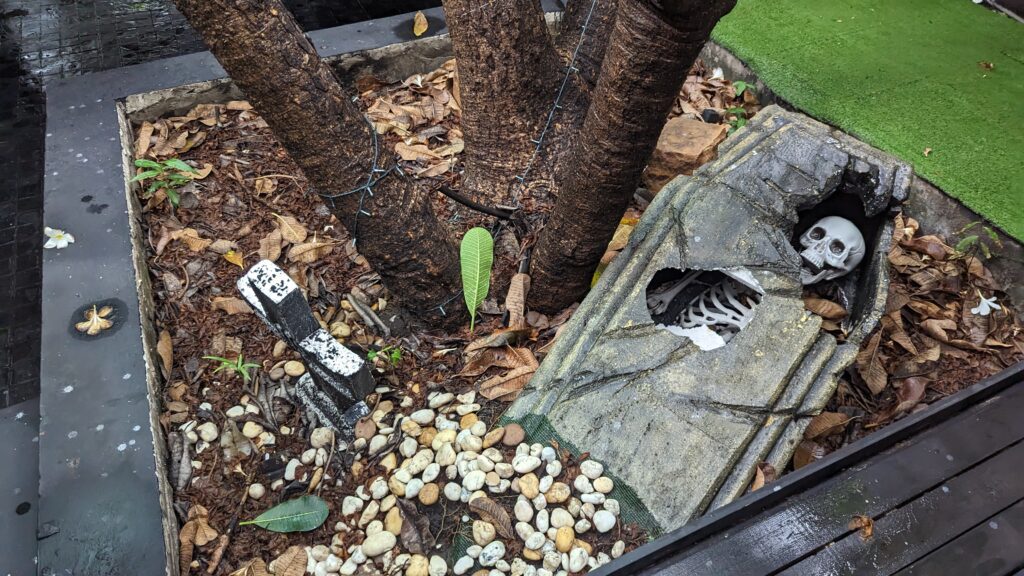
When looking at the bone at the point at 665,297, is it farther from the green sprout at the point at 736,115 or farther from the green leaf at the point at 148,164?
the green leaf at the point at 148,164

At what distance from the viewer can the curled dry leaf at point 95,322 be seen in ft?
8.00

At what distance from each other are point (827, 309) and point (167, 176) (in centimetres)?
298

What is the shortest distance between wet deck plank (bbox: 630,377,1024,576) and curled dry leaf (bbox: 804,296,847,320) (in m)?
0.59

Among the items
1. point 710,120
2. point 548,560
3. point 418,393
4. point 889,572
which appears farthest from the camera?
point 710,120

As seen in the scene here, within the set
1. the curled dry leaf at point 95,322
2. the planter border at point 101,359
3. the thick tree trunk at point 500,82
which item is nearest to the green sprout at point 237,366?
the planter border at point 101,359

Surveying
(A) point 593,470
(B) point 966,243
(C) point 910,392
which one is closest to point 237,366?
(A) point 593,470

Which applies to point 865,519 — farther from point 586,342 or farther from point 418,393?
point 418,393

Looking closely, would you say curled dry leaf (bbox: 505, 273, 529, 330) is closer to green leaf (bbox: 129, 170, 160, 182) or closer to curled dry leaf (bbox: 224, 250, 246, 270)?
curled dry leaf (bbox: 224, 250, 246, 270)

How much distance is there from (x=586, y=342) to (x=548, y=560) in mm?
705

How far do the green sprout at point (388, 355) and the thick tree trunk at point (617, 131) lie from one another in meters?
0.59

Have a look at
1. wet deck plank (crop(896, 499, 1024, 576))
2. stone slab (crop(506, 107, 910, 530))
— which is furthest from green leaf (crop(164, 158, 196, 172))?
wet deck plank (crop(896, 499, 1024, 576))

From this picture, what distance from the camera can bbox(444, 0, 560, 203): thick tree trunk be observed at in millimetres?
2566

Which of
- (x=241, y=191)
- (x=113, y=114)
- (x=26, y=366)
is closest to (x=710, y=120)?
(x=241, y=191)

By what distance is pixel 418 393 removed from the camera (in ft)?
8.10
